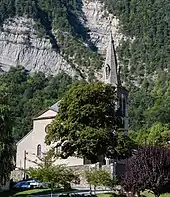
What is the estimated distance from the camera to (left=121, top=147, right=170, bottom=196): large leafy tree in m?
36.2

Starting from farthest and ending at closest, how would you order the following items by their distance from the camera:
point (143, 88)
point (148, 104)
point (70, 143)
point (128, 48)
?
point (128, 48) → point (143, 88) → point (148, 104) → point (70, 143)

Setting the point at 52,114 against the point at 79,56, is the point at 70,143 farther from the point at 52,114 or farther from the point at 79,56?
the point at 79,56

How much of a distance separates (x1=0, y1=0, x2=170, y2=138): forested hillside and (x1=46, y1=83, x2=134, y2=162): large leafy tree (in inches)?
2512

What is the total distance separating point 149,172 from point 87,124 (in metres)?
21.9

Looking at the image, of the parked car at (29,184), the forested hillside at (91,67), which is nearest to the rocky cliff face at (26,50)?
the forested hillside at (91,67)

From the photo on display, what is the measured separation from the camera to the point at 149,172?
36438mm

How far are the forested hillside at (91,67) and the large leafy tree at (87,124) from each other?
2512 inches

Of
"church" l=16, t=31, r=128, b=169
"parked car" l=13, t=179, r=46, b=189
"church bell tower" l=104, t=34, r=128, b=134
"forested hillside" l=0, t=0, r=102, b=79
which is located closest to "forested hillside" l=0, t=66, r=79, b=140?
"forested hillside" l=0, t=0, r=102, b=79

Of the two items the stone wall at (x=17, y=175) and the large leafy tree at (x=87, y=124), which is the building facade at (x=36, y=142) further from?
the large leafy tree at (x=87, y=124)

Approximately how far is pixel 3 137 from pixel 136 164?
14196 mm

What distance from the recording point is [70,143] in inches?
2282

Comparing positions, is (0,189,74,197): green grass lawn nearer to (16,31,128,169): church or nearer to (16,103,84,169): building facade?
(16,103,84,169): building facade

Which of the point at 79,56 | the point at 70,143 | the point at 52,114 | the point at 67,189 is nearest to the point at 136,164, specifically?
the point at 67,189

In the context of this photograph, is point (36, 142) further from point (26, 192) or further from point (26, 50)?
point (26, 50)
